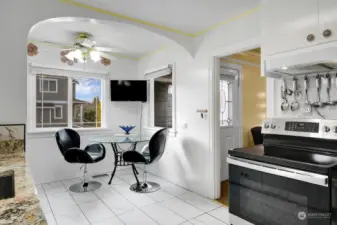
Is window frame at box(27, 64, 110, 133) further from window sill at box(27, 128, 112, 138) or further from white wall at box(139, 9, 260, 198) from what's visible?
white wall at box(139, 9, 260, 198)

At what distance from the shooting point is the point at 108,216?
2.41m

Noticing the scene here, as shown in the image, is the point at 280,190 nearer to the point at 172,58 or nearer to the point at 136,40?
the point at 172,58

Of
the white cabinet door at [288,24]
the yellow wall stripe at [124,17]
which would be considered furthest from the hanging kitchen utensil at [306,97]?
the yellow wall stripe at [124,17]

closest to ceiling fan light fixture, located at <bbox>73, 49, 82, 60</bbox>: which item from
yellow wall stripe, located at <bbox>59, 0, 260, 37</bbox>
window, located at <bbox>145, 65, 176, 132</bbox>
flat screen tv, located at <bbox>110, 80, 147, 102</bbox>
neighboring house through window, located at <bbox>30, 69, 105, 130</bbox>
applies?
yellow wall stripe, located at <bbox>59, 0, 260, 37</bbox>

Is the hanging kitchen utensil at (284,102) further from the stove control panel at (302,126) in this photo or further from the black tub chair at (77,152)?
the black tub chair at (77,152)

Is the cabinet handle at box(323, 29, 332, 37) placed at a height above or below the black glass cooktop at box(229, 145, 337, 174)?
above

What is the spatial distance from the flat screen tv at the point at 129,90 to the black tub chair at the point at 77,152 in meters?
1.02

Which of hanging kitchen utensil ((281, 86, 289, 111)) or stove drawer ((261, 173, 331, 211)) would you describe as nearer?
stove drawer ((261, 173, 331, 211))

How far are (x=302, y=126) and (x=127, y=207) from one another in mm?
2176

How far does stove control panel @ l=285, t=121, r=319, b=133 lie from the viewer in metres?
1.57

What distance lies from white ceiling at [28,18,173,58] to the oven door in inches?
80.1

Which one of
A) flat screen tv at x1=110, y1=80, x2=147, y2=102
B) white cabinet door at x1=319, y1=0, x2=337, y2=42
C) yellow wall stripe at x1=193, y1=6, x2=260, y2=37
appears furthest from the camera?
flat screen tv at x1=110, y1=80, x2=147, y2=102

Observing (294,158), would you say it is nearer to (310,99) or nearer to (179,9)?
(310,99)

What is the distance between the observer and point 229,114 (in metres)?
3.74
